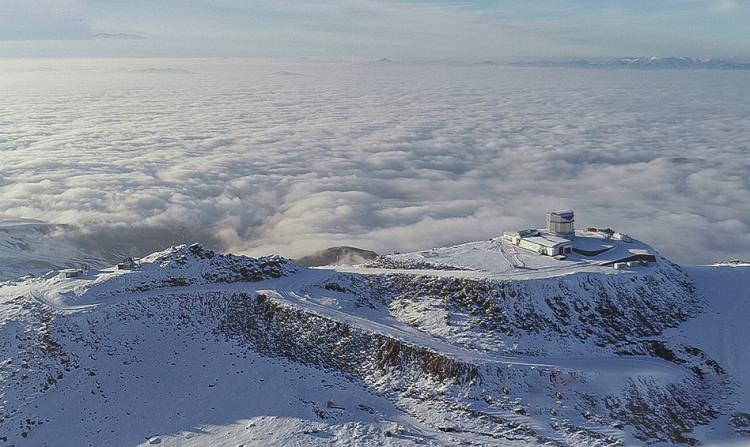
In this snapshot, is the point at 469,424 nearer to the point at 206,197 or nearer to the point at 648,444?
the point at 648,444

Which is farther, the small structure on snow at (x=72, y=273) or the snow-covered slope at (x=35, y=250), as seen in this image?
the snow-covered slope at (x=35, y=250)

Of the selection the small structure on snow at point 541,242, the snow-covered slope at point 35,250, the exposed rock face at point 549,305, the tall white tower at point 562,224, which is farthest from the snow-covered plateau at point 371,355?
the snow-covered slope at point 35,250

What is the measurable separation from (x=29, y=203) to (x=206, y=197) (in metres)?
47.6

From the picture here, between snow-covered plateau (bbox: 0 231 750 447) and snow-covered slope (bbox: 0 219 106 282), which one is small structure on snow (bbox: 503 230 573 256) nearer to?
snow-covered plateau (bbox: 0 231 750 447)

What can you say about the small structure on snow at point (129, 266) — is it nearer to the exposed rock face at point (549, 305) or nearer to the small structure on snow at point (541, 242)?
the exposed rock face at point (549, 305)

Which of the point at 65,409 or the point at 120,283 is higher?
the point at 120,283

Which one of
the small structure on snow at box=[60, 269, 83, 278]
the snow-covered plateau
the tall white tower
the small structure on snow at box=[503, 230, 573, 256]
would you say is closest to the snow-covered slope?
the small structure on snow at box=[60, 269, 83, 278]

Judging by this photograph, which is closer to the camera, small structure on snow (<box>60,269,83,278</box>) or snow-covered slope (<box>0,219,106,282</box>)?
small structure on snow (<box>60,269,83,278</box>)

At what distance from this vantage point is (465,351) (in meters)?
44.0

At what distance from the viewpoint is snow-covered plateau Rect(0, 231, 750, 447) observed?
3803 cm

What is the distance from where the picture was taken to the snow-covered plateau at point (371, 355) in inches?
1497

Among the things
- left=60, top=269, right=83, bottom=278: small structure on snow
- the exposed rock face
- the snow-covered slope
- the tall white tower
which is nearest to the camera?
the exposed rock face

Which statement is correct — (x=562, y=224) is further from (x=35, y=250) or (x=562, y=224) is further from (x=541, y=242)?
(x=35, y=250)

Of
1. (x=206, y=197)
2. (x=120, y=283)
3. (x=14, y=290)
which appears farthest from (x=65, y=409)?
(x=206, y=197)
